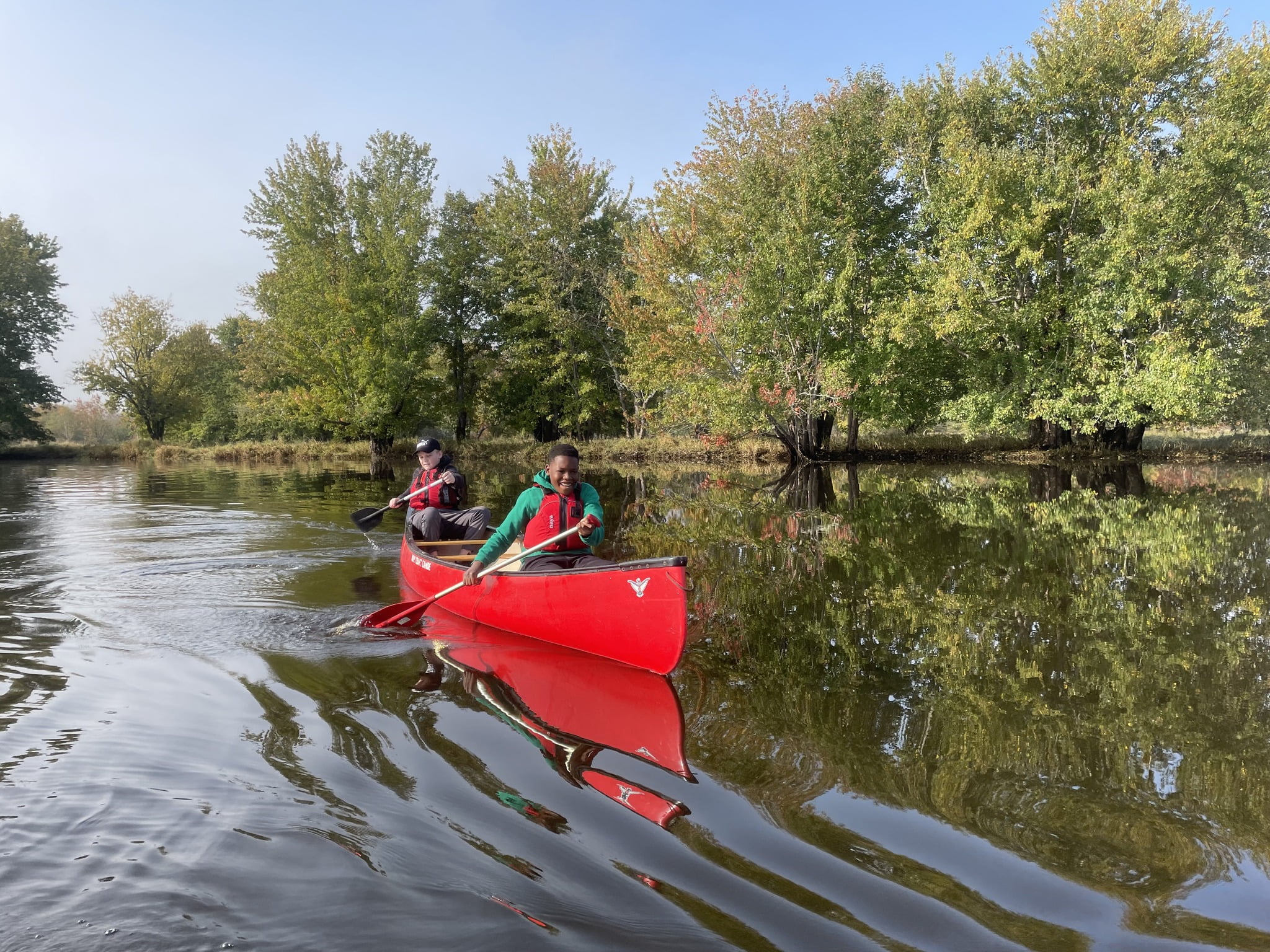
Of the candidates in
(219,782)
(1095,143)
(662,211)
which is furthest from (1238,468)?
(219,782)

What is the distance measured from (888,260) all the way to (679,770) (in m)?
25.3

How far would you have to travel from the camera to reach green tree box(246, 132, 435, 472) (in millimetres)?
27797

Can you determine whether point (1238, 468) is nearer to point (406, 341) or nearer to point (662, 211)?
point (662, 211)

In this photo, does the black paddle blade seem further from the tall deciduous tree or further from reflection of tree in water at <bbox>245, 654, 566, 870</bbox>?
the tall deciduous tree

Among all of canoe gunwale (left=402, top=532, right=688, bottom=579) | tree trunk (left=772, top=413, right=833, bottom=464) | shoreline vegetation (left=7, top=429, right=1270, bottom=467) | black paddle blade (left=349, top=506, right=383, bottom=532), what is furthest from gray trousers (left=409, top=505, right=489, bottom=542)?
shoreline vegetation (left=7, top=429, right=1270, bottom=467)

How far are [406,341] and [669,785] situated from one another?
27.7 meters

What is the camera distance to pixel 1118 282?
22141 mm

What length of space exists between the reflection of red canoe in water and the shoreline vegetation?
23053 mm

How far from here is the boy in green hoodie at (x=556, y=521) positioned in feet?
20.0

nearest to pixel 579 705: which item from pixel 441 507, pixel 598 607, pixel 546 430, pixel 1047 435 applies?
pixel 598 607

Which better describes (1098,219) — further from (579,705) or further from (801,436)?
(579,705)

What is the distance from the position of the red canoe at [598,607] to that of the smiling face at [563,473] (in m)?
0.75

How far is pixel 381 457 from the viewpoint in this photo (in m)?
28.3

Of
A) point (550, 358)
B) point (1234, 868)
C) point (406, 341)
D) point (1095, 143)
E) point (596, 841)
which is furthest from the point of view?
point (550, 358)
